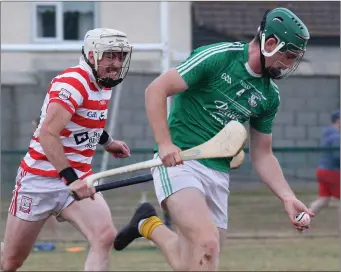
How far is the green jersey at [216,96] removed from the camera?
6.14 meters

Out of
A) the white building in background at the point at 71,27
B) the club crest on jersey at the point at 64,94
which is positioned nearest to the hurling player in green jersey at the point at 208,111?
the club crest on jersey at the point at 64,94

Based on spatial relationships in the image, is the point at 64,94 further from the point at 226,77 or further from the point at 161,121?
the point at 226,77

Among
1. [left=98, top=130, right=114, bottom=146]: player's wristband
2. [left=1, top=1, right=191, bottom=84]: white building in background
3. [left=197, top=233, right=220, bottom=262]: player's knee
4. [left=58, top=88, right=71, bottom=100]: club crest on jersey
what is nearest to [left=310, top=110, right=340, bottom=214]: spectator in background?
[left=1, top=1, right=191, bottom=84]: white building in background

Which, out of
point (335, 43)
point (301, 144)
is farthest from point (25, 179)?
point (335, 43)

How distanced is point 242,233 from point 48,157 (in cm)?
723

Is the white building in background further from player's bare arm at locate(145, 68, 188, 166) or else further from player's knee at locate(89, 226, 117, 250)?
player's bare arm at locate(145, 68, 188, 166)

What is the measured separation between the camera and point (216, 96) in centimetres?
624

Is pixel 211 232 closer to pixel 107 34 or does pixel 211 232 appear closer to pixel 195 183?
pixel 195 183

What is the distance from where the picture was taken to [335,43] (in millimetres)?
18750

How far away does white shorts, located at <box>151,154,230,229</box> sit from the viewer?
20.3 ft

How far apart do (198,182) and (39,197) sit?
1.21m

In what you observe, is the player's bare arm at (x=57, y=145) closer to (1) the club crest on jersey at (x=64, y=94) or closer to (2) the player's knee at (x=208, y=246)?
(1) the club crest on jersey at (x=64, y=94)

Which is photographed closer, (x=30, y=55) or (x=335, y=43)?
(x=30, y=55)

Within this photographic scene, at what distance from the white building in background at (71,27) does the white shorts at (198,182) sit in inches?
235
